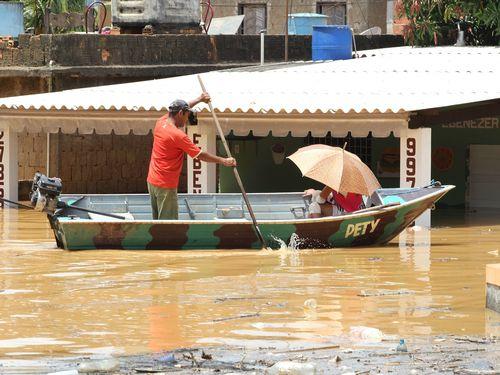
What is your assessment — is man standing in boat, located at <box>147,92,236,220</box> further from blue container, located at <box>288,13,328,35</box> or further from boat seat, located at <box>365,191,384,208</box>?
blue container, located at <box>288,13,328,35</box>

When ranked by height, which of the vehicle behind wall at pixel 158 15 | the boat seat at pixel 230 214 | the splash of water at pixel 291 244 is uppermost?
the vehicle behind wall at pixel 158 15

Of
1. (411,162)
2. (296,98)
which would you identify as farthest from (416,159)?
(296,98)

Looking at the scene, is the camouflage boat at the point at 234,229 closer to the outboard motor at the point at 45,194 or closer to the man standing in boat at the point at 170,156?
the outboard motor at the point at 45,194

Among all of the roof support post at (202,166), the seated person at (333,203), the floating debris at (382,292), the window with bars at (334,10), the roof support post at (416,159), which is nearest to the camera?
the floating debris at (382,292)

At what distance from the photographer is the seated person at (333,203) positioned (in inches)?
Result: 667

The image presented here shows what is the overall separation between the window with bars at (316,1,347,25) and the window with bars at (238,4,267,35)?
182 cm

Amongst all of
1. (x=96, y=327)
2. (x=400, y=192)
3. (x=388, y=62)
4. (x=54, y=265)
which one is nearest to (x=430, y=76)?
(x=388, y=62)

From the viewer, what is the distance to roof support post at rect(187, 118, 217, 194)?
69.9 feet

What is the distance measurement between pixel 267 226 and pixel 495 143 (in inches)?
363

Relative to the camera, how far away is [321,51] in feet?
84.1

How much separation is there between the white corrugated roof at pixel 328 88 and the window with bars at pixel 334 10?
2096cm

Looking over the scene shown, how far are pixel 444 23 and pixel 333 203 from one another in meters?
10.8

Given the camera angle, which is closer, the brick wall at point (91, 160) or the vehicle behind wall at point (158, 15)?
the brick wall at point (91, 160)

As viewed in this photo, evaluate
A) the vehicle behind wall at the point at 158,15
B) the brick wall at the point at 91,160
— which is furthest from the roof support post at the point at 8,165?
the vehicle behind wall at the point at 158,15
